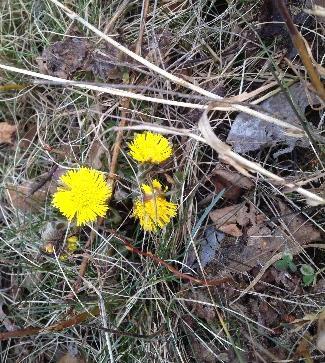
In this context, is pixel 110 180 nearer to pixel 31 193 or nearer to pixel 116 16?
pixel 31 193

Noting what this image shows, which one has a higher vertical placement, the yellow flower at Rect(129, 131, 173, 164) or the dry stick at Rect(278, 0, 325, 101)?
the dry stick at Rect(278, 0, 325, 101)

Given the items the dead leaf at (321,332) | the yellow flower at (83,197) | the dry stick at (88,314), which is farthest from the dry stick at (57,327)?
the dead leaf at (321,332)

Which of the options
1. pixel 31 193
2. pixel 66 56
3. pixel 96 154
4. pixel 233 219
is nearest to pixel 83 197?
pixel 96 154

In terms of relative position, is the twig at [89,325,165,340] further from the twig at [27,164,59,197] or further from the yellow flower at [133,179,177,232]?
the twig at [27,164,59,197]

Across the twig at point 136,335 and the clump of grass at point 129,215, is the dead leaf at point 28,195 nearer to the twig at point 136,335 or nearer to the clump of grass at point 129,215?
the clump of grass at point 129,215

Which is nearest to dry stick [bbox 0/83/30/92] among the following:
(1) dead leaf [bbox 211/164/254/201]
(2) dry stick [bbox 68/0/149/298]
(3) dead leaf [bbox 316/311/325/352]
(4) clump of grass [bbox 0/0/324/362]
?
(4) clump of grass [bbox 0/0/324/362]

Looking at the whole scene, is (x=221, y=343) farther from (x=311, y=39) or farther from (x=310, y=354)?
(x=311, y=39)
